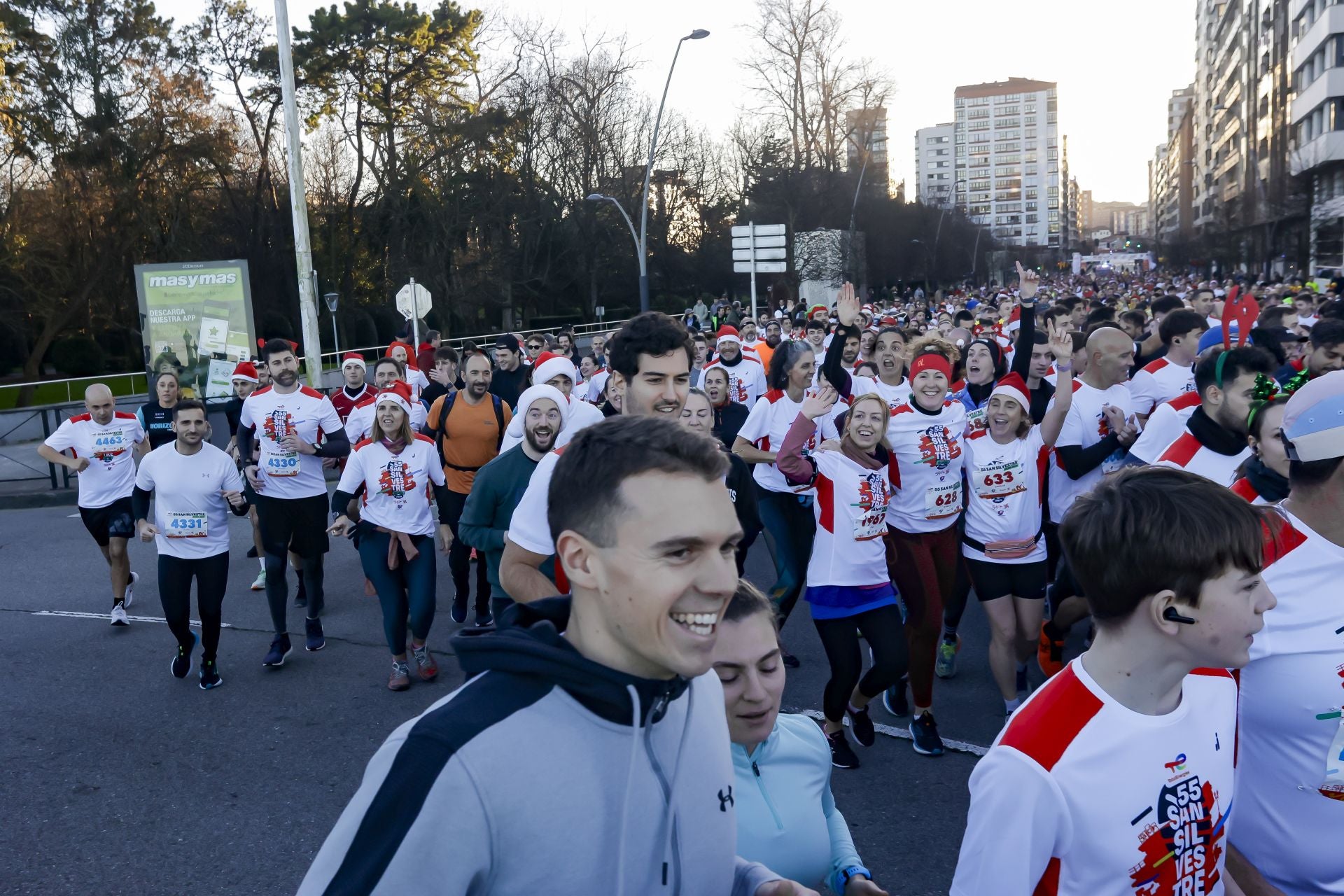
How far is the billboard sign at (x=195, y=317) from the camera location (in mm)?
17266

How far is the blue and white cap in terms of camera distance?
7.63ft

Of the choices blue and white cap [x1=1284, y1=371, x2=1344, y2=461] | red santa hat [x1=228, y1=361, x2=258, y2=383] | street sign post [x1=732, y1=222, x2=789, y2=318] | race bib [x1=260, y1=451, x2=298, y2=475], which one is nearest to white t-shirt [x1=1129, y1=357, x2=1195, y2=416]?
blue and white cap [x1=1284, y1=371, x2=1344, y2=461]

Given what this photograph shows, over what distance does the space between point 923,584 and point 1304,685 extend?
336 cm

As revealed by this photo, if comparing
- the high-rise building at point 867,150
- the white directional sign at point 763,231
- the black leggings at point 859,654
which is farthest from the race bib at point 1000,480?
the high-rise building at point 867,150

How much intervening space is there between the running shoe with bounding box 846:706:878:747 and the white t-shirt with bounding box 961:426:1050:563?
3.34 ft

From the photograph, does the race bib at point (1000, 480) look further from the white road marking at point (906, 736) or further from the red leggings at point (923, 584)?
the white road marking at point (906, 736)

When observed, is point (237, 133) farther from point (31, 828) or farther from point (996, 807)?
point (996, 807)

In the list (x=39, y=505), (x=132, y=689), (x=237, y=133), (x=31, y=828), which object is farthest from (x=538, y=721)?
(x=237, y=133)

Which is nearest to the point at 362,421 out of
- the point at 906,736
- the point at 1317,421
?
the point at 906,736

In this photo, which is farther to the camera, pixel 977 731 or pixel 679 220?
pixel 679 220

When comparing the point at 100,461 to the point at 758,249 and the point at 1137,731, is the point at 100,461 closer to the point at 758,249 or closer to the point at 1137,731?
the point at 1137,731

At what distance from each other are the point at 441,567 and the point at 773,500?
412cm

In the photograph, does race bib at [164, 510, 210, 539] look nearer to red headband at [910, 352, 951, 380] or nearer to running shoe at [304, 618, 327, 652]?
running shoe at [304, 618, 327, 652]

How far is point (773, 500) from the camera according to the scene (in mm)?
7254
